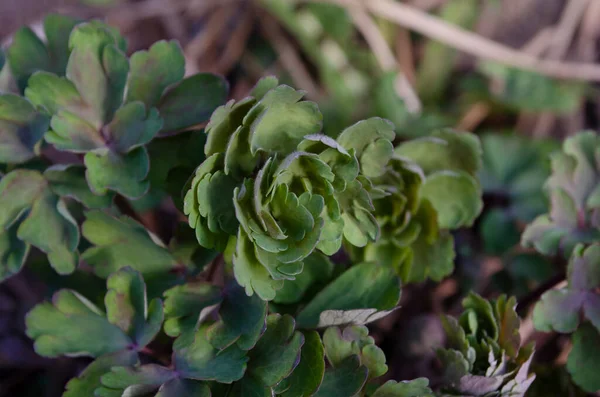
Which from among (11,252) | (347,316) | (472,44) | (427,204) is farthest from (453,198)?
(472,44)

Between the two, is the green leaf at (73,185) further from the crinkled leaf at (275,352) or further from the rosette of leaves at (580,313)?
the rosette of leaves at (580,313)

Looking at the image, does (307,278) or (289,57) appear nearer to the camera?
(307,278)

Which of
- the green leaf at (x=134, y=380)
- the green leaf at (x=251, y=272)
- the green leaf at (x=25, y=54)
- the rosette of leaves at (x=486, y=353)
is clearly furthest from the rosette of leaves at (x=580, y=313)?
the green leaf at (x=25, y=54)

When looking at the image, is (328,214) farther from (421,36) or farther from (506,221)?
(421,36)

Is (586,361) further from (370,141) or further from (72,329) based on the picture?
(72,329)

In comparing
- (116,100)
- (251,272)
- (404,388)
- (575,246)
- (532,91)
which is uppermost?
(116,100)

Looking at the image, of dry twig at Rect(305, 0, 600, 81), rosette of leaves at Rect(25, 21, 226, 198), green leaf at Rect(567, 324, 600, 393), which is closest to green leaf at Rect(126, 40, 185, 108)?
rosette of leaves at Rect(25, 21, 226, 198)

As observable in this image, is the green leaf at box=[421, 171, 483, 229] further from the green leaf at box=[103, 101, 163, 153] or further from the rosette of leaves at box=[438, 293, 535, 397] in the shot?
the green leaf at box=[103, 101, 163, 153]

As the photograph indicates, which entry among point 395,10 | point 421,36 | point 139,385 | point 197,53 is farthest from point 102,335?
point 421,36
